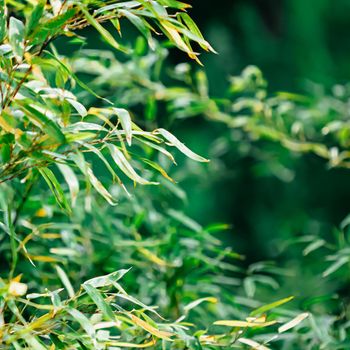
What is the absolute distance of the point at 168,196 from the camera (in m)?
1.51

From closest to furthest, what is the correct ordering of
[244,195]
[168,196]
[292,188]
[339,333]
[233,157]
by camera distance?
[339,333], [168,196], [233,157], [292,188], [244,195]

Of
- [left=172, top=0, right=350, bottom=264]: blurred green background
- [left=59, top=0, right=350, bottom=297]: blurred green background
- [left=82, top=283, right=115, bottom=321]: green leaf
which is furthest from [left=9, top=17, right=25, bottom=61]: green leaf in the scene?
[left=172, top=0, right=350, bottom=264]: blurred green background

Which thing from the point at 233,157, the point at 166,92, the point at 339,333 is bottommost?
the point at 233,157

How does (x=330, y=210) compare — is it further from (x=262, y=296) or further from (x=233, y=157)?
(x=262, y=296)

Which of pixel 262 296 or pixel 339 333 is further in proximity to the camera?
pixel 262 296

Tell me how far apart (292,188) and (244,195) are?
263mm

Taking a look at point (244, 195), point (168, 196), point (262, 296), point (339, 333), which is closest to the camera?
point (339, 333)

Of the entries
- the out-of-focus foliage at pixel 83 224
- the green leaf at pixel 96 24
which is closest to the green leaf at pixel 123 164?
the out-of-focus foliage at pixel 83 224

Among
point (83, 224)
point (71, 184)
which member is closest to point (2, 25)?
point (71, 184)

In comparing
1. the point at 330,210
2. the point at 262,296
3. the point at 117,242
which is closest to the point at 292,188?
the point at 330,210

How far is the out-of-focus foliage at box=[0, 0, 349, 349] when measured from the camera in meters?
0.74

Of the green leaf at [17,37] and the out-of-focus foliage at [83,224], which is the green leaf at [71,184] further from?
the green leaf at [17,37]

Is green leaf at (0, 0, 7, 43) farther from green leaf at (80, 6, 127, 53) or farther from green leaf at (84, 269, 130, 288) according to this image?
green leaf at (84, 269, 130, 288)

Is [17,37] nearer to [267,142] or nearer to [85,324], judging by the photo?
[85,324]
